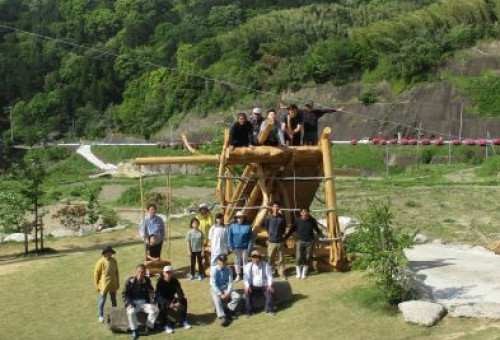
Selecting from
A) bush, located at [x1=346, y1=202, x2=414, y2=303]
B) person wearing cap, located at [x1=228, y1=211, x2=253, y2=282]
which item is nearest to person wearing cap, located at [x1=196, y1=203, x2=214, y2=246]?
person wearing cap, located at [x1=228, y1=211, x2=253, y2=282]

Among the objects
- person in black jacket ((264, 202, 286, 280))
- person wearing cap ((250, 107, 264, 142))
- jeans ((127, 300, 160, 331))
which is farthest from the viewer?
person wearing cap ((250, 107, 264, 142))

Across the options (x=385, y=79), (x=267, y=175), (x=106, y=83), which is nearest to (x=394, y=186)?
(x=267, y=175)

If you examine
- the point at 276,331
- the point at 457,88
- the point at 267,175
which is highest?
the point at 457,88

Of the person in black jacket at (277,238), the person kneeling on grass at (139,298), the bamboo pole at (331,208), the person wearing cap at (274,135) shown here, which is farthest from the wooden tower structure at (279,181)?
the person kneeling on grass at (139,298)

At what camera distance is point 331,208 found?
15.8 metres

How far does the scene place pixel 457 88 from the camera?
5316cm

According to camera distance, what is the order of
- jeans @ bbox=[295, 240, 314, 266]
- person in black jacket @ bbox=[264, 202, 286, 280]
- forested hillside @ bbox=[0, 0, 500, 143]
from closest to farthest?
1. jeans @ bbox=[295, 240, 314, 266]
2. person in black jacket @ bbox=[264, 202, 286, 280]
3. forested hillside @ bbox=[0, 0, 500, 143]

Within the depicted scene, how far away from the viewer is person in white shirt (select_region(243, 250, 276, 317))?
1338 cm

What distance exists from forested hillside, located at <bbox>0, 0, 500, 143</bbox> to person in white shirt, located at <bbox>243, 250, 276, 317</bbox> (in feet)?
86.7

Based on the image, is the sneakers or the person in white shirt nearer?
the sneakers

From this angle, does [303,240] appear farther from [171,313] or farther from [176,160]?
[176,160]

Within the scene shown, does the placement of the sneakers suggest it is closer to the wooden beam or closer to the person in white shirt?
the person in white shirt

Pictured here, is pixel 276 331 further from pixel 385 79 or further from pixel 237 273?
pixel 385 79

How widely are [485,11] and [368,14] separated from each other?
21539 millimetres
